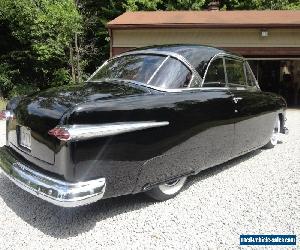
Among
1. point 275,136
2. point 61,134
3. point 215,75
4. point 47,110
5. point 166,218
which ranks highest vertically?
point 215,75

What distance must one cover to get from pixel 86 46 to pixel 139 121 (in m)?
20.3

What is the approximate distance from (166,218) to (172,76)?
5.19ft

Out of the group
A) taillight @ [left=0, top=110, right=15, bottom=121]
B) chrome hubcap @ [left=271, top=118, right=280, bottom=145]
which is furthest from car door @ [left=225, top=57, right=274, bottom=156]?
taillight @ [left=0, top=110, right=15, bottom=121]

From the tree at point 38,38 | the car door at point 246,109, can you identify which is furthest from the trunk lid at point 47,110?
the tree at point 38,38

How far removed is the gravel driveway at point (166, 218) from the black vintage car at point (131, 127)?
314 mm

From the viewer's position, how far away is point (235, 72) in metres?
5.81

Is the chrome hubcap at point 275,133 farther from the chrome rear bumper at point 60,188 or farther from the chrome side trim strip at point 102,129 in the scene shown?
the chrome rear bumper at point 60,188

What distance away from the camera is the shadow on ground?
3.88 metres

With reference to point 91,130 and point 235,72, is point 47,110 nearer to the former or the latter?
point 91,130

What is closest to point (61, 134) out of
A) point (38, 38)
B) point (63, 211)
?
point (63, 211)

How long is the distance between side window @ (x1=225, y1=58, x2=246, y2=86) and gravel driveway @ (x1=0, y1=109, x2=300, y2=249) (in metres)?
1.39

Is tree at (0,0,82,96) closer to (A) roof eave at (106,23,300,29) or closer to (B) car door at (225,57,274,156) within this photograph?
(A) roof eave at (106,23,300,29)

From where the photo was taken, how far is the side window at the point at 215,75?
5.01 meters

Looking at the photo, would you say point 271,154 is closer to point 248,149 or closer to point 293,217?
point 248,149
